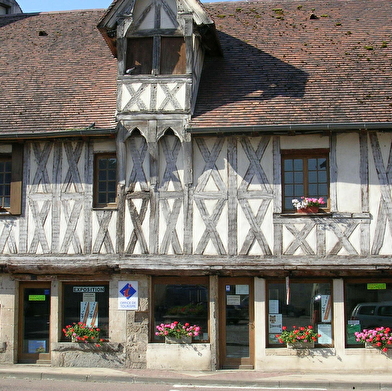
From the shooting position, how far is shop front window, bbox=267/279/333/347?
1371 cm

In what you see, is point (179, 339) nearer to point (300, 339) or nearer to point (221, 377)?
point (221, 377)

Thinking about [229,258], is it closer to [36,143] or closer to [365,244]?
[365,244]

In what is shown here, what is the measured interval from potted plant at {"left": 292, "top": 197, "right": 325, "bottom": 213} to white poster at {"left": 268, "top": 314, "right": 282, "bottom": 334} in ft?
7.60

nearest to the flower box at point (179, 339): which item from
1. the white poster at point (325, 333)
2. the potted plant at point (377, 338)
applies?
the white poster at point (325, 333)

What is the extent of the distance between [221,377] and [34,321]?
4.59 metres

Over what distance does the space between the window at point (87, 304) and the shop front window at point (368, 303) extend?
5.22 m

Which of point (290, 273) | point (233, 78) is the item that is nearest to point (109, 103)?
point (233, 78)

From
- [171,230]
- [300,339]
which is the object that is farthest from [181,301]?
[300,339]

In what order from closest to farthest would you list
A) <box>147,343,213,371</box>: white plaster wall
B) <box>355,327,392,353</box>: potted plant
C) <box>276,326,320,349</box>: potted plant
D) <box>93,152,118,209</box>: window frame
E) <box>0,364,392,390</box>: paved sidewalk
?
<box>0,364,392,390</box>: paved sidewalk < <box>355,327,392,353</box>: potted plant < <box>276,326,320,349</box>: potted plant < <box>147,343,213,371</box>: white plaster wall < <box>93,152,118,209</box>: window frame

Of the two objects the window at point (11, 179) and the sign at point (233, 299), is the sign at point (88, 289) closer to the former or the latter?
the window at point (11, 179)

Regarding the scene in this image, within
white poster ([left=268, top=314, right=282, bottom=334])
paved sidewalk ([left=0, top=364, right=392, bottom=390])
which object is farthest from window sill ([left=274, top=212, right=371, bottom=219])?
paved sidewalk ([left=0, top=364, right=392, bottom=390])

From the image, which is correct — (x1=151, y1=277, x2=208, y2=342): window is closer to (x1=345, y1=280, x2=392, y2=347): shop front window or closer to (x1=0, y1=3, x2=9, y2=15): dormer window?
(x1=345, y1=280, x2=392, y2=347): shop front window

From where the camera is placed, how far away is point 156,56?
14.3 meters

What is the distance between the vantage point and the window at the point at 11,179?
1420 cm
